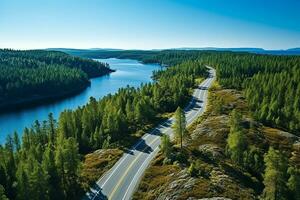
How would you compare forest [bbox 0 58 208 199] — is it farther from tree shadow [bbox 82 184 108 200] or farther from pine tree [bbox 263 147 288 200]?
pine tree [bbox 263 147 288 200]

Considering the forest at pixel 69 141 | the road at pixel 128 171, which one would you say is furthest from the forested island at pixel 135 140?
the road at pixel 128 171

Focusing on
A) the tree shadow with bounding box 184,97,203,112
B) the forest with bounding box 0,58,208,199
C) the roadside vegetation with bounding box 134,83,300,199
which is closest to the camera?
the roadside vegetation with bounding box 134,83,300,199

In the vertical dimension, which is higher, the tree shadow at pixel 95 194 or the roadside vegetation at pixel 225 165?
the roadside vegetation at pixel 225 165

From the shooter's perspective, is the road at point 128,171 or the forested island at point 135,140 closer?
the forested island at point 135,140

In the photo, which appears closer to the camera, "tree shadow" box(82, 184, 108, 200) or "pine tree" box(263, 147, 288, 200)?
"pine tree" box(263, 147, 288, 200)

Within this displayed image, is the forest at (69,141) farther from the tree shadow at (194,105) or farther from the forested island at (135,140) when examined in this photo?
the tree shadow at (194,105)

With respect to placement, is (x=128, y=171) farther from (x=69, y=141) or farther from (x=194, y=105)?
(x=194, y=105)

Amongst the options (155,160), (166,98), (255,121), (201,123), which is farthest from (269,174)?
(166,98)

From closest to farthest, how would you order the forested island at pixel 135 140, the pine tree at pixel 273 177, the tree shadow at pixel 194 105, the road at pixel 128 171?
the pine tree at pixel 273 177, the forested island at pixel 135 140, the road at pixel 128 171, the tree shadow at pixel 194 105

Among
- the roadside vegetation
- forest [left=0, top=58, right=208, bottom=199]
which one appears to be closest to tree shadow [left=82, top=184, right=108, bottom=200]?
forest [left=0, top=58, right=208, bottom=199]

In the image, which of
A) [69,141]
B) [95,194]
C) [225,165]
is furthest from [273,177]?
[69,141]
